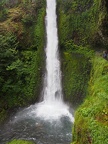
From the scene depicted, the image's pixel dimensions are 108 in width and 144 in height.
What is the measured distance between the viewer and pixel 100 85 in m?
10.2

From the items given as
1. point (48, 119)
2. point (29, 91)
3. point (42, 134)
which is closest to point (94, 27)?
point (29, 91)

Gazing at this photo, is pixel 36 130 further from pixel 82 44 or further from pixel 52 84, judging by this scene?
pixel 82 44

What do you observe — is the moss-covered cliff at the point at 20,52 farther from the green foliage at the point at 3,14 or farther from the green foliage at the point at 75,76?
the green foliage at the point at 75,76

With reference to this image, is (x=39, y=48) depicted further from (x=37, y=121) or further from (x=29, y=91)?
(x=37, y=121)

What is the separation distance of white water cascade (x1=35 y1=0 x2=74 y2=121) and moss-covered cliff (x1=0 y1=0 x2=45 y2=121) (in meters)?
0.60

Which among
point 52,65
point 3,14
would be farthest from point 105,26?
point 3,14

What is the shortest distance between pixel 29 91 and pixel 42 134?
4647 millimetres

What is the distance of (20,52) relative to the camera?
18953mm

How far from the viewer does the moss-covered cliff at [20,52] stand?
1639 centimetres

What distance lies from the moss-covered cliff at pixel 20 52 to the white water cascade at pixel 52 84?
0.60 meters

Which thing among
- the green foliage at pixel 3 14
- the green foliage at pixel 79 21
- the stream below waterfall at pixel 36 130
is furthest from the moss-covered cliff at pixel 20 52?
the green foliage at pixel 79 21

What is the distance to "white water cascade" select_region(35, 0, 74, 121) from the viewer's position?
15.5 metres

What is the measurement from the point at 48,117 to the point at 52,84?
3522mm

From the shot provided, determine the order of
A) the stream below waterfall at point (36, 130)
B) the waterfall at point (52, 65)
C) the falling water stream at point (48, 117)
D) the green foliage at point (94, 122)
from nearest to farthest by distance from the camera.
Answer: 1. the green foliage at point (94, 122)
2. the stream below waterfall at point (36, 130)
3. the falling water stream at point (48, 117)
4. the waterfall at point (52, 65)
